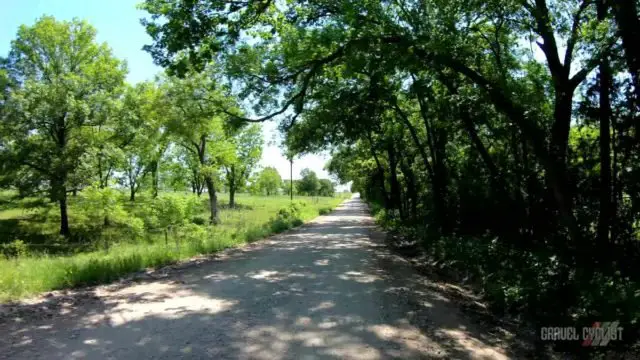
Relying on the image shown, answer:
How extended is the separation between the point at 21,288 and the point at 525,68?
13743 millimetres

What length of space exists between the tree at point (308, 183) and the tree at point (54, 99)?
110240 mm

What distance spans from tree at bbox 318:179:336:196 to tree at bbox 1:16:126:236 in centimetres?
11901

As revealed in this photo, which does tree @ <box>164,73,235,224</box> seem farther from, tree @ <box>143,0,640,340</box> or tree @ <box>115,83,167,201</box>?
tree @ <box>143,0,640,340</box>

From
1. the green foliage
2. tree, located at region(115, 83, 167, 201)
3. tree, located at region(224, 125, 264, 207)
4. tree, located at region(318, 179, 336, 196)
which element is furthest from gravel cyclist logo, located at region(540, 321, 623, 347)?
tree, located at region(318, 179, 336, 196)

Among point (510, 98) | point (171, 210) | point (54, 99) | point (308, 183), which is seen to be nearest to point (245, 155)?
point (54, 99)

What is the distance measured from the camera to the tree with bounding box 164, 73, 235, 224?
24.6 m

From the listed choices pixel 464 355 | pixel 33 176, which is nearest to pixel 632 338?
pixel 464 355

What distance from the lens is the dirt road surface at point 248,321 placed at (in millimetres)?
5484

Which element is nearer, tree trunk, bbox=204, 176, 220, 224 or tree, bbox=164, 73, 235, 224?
tree, bbox=164, 73, 235, 224

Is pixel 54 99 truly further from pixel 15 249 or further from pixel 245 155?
pixel 245 155

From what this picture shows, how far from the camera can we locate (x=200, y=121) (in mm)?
25766

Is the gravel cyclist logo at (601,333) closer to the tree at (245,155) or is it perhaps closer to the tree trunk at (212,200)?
the tree trunk at (212,200)

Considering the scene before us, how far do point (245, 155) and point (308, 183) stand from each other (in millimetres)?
92100

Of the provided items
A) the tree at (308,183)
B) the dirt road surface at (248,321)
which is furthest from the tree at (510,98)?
the tree at (308,183)
